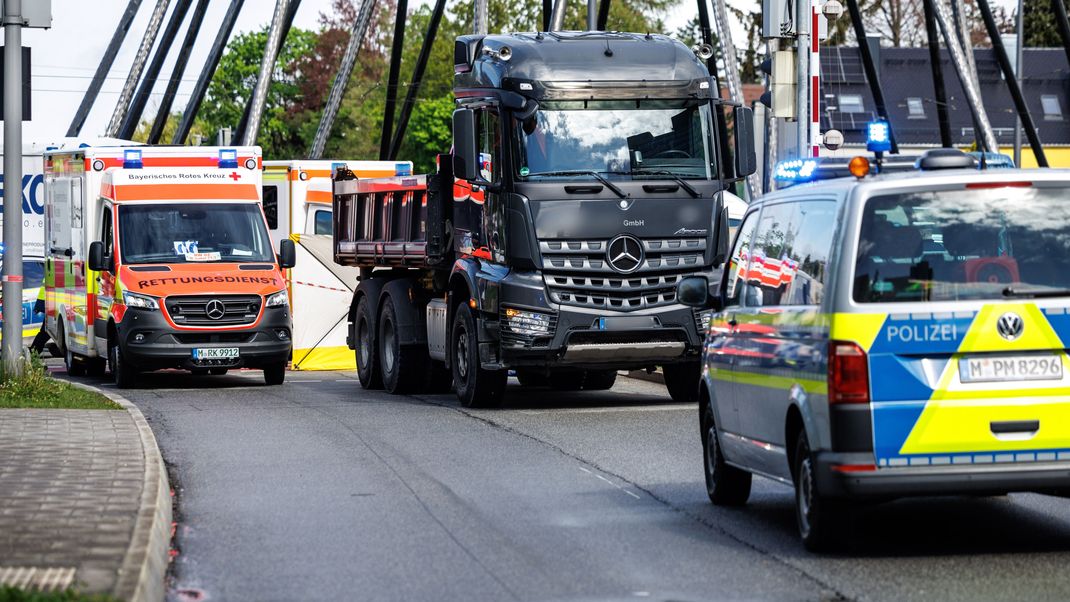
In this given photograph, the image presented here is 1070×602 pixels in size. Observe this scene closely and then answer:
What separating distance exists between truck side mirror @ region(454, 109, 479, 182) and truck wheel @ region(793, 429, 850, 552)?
378 inches

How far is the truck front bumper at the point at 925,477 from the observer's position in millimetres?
8438

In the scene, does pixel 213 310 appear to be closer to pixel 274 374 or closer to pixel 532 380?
pixel 274 374

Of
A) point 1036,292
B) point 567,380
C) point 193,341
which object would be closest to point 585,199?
point 567,380

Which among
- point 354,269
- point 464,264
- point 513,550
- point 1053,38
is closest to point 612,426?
point 464,264

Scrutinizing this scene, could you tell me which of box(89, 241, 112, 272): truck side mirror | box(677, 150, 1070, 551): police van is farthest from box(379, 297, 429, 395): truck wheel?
box(677, 150, 1070, 551): police van

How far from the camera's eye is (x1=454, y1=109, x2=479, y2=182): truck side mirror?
1834cm

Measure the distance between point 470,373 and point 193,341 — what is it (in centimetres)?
547

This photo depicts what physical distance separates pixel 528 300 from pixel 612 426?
184 centimetres

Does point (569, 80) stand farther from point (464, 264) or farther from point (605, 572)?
point (605, 572)

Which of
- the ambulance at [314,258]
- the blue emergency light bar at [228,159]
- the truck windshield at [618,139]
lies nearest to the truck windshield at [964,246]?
A: the truck windshield at [618,139]

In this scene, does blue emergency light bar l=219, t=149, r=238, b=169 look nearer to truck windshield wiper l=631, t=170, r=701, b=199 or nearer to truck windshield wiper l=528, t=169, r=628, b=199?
truck windshield wiper l=528, t=169, r=628, b=199

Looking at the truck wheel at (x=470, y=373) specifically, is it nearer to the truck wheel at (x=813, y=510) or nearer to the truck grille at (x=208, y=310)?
the truck grille at (x=208, y=310)

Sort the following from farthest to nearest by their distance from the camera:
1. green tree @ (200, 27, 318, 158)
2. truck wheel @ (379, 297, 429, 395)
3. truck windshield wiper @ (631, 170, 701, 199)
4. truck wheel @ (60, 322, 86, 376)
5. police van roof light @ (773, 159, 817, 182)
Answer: green tree @ (200, 27, 318, 158) → truck wheel @ (60, 322, 86, 376) → truck wheel @ (379, 297, 429, 395) → truck windshield wiper @ (631, 170, 701, 199) → police van roof light @ (773, 159, 817, 182)

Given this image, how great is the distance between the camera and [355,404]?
20.0 m
